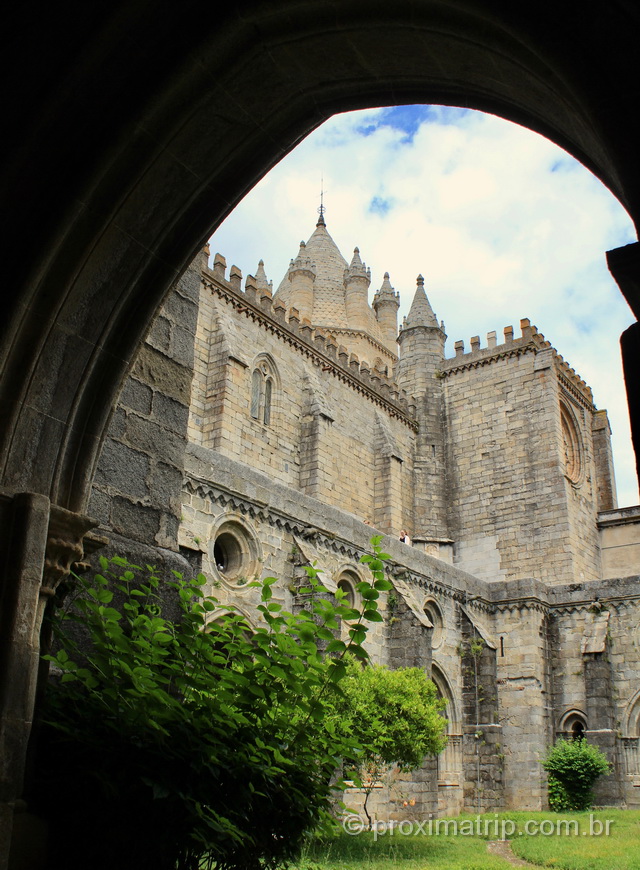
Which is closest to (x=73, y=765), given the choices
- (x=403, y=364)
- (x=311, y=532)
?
(x=311, y=532)

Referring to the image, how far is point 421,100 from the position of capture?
10.1ft

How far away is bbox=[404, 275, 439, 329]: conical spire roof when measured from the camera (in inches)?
1249

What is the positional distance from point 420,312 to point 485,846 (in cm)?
2250

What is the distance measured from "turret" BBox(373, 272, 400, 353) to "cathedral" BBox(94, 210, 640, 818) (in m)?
15.3

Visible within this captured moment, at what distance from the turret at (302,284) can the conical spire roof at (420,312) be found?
30.2 feet

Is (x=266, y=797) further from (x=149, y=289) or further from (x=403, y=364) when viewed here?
(x=403, y=364)

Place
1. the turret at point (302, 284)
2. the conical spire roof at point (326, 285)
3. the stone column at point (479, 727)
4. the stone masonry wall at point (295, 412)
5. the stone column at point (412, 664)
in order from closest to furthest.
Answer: the stone column at point (412, 664) < the stone column at point (479, 727) < the stone masonry wall at point (295, 412) < the turret at point (302, 284) < the conical spire roof at point (326, 285)

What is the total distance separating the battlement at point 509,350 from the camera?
2966cm

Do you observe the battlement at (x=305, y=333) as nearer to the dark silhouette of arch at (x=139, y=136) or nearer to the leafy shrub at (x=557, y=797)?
the leafy shrub at (x=557, y=797)

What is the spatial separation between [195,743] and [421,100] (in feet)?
8.82

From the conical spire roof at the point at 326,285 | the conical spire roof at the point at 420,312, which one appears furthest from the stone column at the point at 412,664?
the conical spire roof at the point at 326,285

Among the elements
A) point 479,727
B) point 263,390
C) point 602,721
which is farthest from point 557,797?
point 263,390

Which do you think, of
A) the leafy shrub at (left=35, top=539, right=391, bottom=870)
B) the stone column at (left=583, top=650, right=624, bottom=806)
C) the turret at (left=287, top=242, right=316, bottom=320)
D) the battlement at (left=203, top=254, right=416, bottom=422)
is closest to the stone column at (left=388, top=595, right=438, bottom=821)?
the stone column at (left=583, top=650, right=624, bottom=806)

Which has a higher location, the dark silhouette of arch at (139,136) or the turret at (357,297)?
the turret at (357,297)
